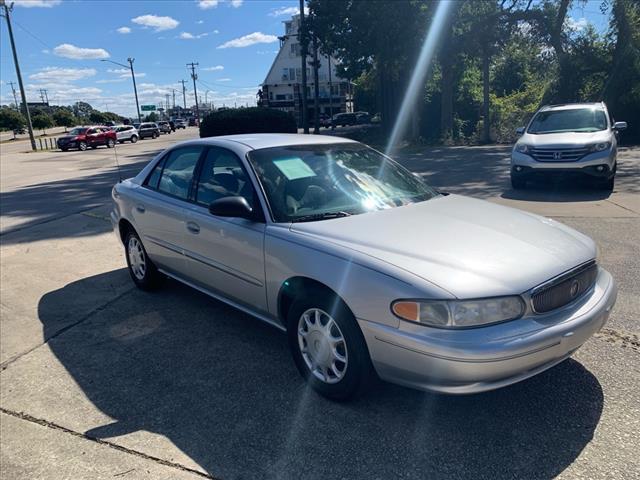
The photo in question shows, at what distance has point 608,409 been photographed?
2936mm

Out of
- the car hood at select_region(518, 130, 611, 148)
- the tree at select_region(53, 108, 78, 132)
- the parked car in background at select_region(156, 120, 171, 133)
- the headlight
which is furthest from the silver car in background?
the tree at select_region(53, 108, 78, 132)

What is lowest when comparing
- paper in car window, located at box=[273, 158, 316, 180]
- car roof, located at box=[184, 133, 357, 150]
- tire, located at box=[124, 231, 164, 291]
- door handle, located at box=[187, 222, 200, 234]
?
tire, located at box=[124, 231, 164, 291]

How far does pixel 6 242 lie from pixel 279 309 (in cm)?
646

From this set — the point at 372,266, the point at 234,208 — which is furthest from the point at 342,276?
the point at 234,208

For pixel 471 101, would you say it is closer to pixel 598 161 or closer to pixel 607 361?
pixel 598 161

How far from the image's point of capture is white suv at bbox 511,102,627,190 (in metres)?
9.16

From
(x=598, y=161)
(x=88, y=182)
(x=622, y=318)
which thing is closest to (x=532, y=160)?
(x=598, y=161)

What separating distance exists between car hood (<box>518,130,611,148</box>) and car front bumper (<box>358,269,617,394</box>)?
7.44 meters

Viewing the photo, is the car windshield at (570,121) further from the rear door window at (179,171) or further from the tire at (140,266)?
the tire at (140,266)

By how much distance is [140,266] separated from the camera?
5.26m

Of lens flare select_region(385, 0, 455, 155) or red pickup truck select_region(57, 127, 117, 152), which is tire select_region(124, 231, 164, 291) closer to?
lens flare select_region(385, 0, 455, 155)

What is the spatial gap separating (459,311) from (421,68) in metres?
23.3

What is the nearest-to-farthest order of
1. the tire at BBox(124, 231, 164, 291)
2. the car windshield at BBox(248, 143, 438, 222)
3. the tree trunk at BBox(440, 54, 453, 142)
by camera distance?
the car windshield at BBox(248, 143, 438, 222) < the tire at BBox(124, 231, 164, 291) < the tree trunk at BBox(440, 54, 453, 142)

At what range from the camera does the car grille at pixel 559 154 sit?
9195 mm
